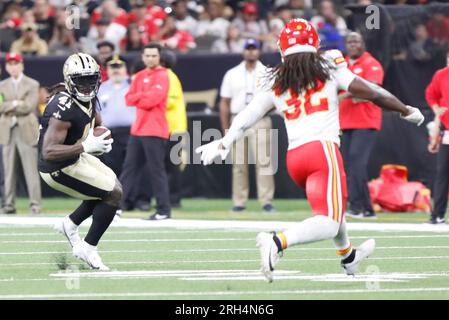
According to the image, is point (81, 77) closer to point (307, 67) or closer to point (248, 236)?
point (307, 67)

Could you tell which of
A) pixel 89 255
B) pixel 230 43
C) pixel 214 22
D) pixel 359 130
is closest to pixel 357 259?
pixel 89 255

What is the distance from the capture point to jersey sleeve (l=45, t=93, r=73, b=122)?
388 inches

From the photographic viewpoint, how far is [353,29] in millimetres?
17578

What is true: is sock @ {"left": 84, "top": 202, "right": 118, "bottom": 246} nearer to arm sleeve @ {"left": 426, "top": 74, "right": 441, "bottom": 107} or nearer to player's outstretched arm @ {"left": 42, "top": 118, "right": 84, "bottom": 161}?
player's outstretched arm @ {"left": 42, "top": 118, "right": 84, "bottom": 161}

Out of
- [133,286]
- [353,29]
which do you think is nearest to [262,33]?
[353,29]

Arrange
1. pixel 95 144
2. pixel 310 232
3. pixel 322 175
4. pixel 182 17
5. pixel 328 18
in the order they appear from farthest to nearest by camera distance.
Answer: pixel 182 17
pixel 328 18
pixel 95 144
pixel 322 175
pixel 310 232

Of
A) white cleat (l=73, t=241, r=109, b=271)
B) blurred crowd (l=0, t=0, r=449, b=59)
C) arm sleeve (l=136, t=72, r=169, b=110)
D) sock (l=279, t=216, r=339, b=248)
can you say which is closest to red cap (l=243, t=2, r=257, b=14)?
blurred crowd (l=0, t=0, r=449, b=59)

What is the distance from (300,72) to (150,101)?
262 inches

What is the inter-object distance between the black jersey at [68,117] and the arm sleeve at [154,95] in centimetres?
515

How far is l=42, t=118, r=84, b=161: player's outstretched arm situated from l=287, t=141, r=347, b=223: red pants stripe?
73.7 inches

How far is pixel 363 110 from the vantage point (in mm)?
15312

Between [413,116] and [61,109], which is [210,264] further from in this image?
[413,116]

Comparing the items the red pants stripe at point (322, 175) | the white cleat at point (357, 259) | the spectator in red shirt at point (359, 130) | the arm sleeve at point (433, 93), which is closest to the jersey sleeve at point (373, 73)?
the spectator in red shirt at point (359, 130)

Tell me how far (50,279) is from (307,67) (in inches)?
93.7
